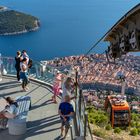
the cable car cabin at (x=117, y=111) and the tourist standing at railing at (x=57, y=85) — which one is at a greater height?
the tourist standing at railing at (x=57, y=85)

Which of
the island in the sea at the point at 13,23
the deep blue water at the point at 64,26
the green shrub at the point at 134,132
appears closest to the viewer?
the green shrub at the point at 134,132

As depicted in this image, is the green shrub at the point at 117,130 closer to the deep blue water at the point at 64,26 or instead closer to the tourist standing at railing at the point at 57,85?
the tourist standing at railing at the point at 57,85

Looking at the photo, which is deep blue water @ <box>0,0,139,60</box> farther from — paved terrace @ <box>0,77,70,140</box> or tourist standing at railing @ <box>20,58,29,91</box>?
tourist standing at railing @ <box>20,58,29,91</box>

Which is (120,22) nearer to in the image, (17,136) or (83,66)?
(17,136)

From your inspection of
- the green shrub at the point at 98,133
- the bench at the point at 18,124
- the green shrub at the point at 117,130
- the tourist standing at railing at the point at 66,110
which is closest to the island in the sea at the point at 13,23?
the green shrub at the point at 117,130

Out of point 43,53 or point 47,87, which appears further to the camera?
point 43,53

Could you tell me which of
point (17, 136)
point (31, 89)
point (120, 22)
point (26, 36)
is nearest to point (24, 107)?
point (17, 136)

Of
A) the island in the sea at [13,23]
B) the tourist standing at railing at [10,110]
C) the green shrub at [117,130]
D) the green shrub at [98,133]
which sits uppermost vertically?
the island in the sea at [13,23]
